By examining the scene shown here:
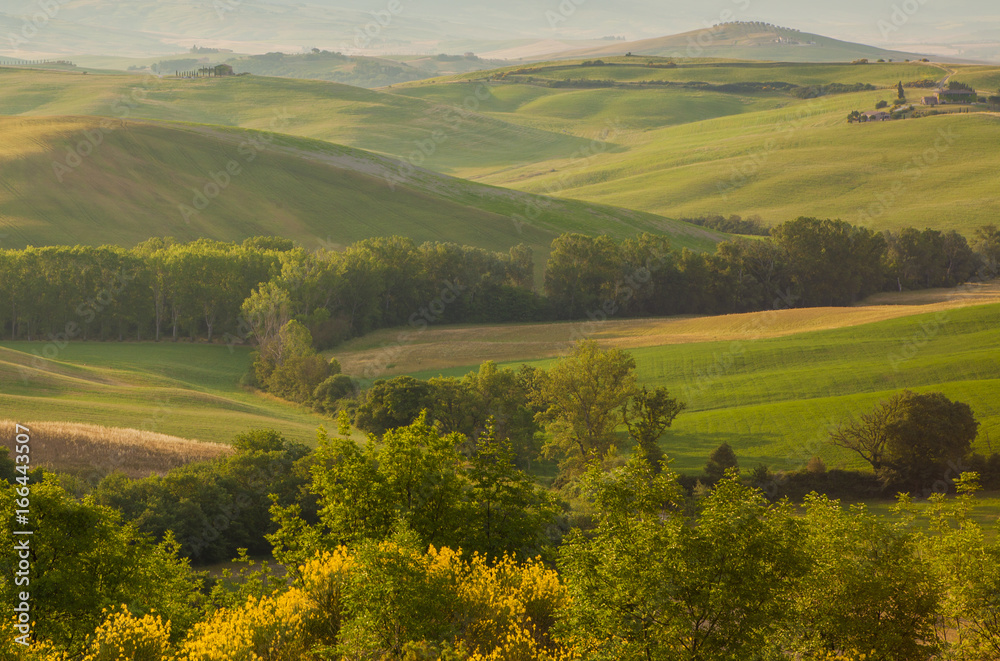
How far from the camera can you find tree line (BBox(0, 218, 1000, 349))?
93.5 metres

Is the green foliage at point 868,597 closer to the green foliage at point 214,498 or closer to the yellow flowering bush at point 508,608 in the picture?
the yellow flowering bush at point 508,608

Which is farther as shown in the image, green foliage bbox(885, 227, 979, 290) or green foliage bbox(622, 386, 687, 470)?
green foliage bbox(885, 227, 979, 290)

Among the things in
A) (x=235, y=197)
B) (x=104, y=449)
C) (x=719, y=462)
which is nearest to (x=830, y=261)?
(x=719, y=462)

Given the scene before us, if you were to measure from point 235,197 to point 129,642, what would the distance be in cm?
12664

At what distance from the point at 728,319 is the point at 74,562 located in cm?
8191

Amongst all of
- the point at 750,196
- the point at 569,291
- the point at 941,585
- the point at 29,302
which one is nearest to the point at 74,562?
the point at 941,585

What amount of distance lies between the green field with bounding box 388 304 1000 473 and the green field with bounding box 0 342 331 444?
67.3ft

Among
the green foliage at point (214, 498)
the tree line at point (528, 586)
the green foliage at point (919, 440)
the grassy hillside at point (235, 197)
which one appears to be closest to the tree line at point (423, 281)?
the grassy hillside at point (235, 197)

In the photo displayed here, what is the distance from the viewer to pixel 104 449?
46312 millimetres

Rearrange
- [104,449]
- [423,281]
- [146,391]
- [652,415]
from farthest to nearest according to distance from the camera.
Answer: [423,281], [146,391], [652,415], [104,449]

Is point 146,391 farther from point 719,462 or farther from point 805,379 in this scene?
point 805,379

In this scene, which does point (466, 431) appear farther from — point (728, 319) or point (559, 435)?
point (728, 319)

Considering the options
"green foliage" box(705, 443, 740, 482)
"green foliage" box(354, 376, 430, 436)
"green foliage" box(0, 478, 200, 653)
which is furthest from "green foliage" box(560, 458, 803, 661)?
"green foliage" box(354, 376, 430, 436)

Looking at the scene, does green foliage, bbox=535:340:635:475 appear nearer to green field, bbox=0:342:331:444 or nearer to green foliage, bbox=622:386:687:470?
green foliage, bbox=622:386:687:470
